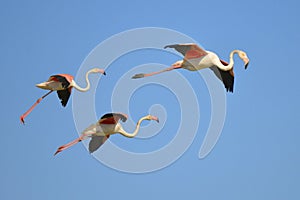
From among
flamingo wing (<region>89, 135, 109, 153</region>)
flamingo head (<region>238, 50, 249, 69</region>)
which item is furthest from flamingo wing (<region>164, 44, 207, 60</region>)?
flamingo wing (<region>89, 135, 109, 153</region>)

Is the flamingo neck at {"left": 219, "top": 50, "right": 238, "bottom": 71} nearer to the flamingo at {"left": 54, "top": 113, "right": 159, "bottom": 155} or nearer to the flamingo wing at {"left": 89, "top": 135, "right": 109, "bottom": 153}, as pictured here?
the flamingo at {"left": 54, "top": 113, "right": 159, "bottom": 155}

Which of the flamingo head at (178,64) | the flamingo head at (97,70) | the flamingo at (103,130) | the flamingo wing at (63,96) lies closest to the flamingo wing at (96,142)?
the flamingo at (103,130)

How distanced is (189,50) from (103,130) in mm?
4576

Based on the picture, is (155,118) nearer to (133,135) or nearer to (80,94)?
(133,135)

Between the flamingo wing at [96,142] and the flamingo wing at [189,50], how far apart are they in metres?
4.93

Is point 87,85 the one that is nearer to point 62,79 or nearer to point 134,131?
point 62,79

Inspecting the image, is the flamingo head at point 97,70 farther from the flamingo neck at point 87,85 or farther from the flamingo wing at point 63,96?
the flamingo wing at point 63,96

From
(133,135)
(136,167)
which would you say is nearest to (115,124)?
(133,135)

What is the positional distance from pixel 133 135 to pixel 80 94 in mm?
2433

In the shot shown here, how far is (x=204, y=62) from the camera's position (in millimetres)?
20484

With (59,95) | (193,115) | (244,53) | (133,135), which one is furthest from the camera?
(59,95)

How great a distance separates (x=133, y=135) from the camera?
76.1ft

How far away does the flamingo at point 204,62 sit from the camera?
65.5 feet

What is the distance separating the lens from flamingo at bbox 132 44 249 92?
20.0m
